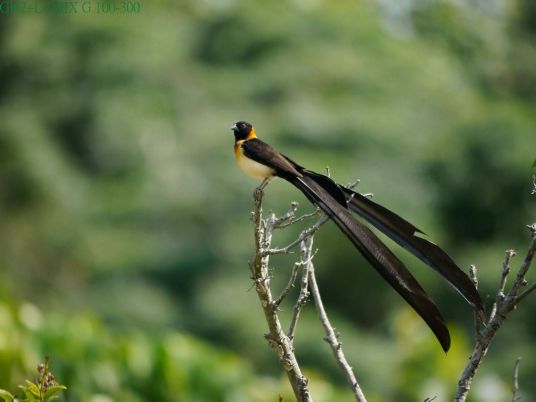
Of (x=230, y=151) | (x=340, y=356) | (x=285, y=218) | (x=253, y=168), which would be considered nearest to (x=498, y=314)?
(x=340, y=356)

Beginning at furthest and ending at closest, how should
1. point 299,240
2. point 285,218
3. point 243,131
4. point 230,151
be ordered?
point 230,151
point 243,131
point 285,218
point 299,240

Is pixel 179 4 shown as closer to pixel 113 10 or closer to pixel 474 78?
pixel 113 10

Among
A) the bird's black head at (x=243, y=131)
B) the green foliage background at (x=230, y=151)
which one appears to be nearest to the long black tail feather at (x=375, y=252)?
the bird's black head at (x=243, y=131)

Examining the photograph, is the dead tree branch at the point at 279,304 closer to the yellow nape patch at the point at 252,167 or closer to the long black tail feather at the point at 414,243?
the long black tail feather at the point at 414,243

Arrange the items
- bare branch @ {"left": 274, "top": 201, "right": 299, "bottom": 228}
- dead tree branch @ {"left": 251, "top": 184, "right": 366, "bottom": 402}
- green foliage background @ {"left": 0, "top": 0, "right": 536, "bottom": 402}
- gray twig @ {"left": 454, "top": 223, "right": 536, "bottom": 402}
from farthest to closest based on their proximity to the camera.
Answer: green foliage background @ {"left": 0, "top": 0, "right": 536, "bottom": 402}, bare branch @ {"left": 274, "top": 201, "right": 299, "bottom": 228}, dead tree branch @ {"left": 251, "top": 184, "right": 366, "bottom": 402}, gray twig @ {"left": 454, "top": 223, "right": 536, "bottom": 402}

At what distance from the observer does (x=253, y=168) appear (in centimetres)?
232

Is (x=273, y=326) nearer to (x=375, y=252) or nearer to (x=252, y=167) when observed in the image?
(x=375, y=252)

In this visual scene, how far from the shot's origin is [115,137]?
1114 cm

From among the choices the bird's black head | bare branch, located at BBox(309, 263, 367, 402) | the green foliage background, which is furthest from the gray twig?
the green foliage background

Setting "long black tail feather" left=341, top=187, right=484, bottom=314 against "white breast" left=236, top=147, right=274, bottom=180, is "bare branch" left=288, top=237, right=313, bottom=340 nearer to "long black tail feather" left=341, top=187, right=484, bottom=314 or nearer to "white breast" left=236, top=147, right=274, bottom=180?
"long black tail feather" left=341, top=187, right=484, bottom=314

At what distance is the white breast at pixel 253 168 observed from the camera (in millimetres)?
2301

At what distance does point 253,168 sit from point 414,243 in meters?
0.52

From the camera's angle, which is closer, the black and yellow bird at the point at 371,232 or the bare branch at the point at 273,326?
the black and yellow bird at the point at 371,232

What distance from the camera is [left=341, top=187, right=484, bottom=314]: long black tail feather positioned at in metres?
1.86
